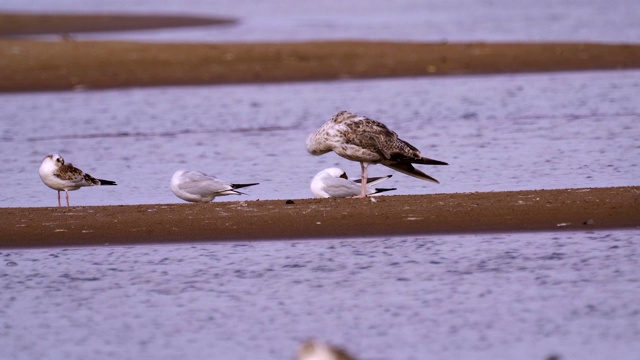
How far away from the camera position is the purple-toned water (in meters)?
7.73

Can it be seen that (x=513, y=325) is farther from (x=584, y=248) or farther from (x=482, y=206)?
(x=482, y=206)

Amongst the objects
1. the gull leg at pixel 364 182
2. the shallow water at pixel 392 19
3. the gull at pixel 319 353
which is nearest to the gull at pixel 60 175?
the gull leg at pixel 364 182

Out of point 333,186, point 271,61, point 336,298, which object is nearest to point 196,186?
point 333,186

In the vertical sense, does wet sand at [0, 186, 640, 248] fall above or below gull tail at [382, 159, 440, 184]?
below

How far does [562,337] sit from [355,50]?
16714 millimetres

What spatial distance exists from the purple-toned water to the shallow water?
6.15 metres

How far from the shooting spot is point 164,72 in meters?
22.9

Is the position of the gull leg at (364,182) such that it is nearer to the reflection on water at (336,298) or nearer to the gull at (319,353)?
the reflection on water at (336,298)

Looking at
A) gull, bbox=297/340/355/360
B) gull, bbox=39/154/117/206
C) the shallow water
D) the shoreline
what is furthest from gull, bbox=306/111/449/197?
the shallow water

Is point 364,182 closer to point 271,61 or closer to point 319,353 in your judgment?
point 319,353

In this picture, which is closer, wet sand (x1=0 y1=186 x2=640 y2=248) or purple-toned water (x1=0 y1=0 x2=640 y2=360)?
purple-toned water (x1=0 y1=0 x2=640 y2=360)

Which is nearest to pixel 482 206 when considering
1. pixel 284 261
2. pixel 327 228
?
pixel 327 228

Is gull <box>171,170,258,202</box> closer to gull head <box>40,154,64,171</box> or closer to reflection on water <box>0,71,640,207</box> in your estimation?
reflection on water <box>0,71,640,207</box>

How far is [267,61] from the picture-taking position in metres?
23.4
